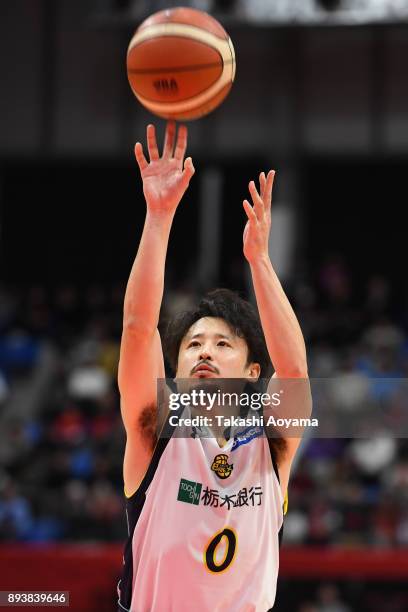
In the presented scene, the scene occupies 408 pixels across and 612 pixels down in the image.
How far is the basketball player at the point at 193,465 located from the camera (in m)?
3.55

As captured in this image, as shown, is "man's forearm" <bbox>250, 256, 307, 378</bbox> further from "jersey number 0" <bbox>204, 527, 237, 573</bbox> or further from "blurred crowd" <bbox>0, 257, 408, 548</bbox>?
"blurred crowd" <bbox>0, 257, 408, 548</bbox>

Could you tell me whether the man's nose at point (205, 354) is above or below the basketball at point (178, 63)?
below

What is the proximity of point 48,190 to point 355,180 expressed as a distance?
18.7 feet

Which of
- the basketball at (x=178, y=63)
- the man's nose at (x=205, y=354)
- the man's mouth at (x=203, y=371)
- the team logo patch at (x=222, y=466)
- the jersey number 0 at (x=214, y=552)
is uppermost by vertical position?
the basketball at (x=178, y=63)

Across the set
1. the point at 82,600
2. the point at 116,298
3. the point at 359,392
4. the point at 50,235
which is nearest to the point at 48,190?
the point at 50,235

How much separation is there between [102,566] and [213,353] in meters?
5.70

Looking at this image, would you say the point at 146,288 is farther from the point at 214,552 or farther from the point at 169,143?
the point at 214,552

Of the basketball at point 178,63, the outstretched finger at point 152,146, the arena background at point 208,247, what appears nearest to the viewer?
the outstretched finger at point 152,146

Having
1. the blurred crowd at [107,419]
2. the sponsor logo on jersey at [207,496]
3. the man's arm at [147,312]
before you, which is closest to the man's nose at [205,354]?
the man's arm at [147,312]

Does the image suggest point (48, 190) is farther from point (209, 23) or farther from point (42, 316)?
point (209, 23)

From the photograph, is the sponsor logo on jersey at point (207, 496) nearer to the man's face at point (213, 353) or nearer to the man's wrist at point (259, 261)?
the man's face at point (213, 353)

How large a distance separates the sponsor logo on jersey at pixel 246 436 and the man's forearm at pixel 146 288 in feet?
1.73

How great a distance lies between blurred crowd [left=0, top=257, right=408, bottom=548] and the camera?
10336 millimetres

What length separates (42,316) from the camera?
52.6ft
